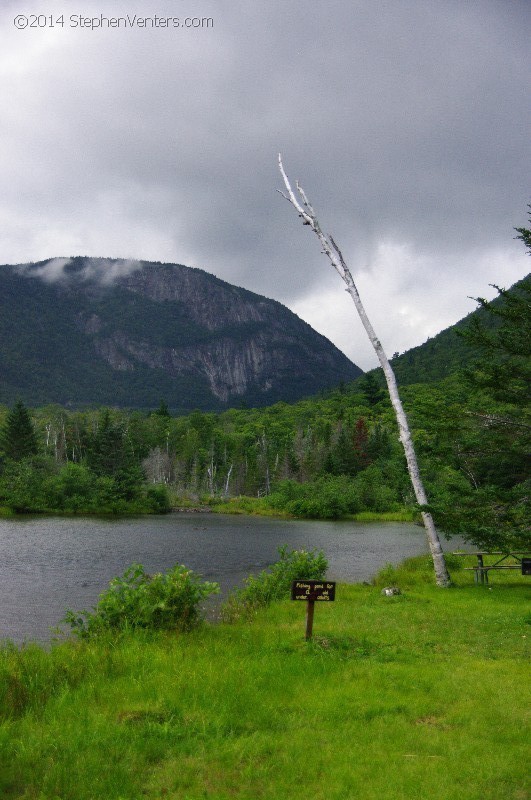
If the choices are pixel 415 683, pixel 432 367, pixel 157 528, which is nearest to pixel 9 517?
pixel 157 528

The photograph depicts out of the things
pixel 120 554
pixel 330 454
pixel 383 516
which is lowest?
pixel 383 516

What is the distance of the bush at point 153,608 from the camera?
10766 millimetres

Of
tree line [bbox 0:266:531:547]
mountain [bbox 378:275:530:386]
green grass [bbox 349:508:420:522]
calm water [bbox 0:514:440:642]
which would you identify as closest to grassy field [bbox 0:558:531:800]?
tree line [bbox 0:266:531:547]

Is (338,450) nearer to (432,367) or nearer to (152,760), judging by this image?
(432,367)

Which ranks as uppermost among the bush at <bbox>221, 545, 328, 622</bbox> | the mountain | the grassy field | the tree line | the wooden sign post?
the mountain

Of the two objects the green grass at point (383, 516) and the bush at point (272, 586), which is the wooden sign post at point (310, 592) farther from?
the green grass at point (383, 516)

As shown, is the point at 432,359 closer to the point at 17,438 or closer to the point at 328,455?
the point at 328,455

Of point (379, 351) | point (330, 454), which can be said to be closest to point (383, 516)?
point (330, 454)

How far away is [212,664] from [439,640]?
4.64 m

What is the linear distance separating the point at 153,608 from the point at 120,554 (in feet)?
78.0

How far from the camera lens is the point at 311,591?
10102 millimetres

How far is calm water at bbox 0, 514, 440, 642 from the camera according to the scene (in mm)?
19562

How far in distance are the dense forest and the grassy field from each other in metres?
6.79

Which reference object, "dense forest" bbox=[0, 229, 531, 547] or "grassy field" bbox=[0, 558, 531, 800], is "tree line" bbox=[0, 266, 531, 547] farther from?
"grassy field" bbox=[0, 558, 531, 800]
